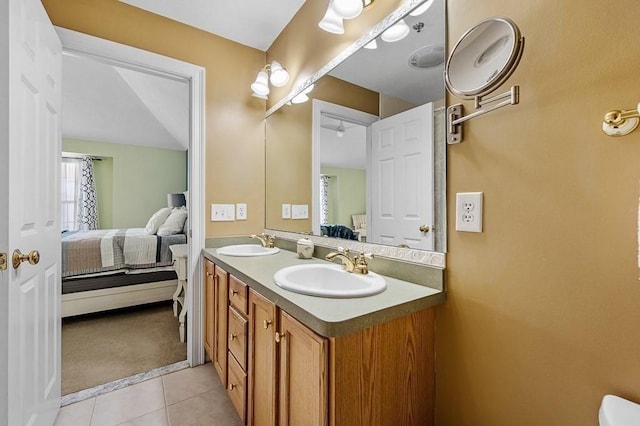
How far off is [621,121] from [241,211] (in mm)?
2004

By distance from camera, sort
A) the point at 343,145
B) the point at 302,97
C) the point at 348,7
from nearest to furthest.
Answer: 1. the point at 348,7
2. the point at 343,145
3. the point at 302,97

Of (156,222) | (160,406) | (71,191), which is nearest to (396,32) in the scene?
(160,406)

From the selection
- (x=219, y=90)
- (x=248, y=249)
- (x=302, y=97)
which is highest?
(x=219, y=90)

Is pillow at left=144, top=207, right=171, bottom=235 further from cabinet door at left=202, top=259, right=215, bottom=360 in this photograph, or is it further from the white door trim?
cabinet door at left=202, top=259, right=215, bottom=360

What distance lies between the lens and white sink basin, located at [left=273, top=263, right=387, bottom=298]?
93 cm

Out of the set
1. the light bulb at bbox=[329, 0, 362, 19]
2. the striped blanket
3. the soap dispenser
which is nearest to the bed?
the striped blanket

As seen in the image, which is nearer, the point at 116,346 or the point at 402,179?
the point at 402,179

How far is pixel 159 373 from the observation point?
1875mm

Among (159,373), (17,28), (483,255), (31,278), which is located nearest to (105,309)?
(159,373)

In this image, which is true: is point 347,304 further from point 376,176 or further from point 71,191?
point 71,191

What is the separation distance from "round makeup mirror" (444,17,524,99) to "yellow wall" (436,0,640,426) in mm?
34

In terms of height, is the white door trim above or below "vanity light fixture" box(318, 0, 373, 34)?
below

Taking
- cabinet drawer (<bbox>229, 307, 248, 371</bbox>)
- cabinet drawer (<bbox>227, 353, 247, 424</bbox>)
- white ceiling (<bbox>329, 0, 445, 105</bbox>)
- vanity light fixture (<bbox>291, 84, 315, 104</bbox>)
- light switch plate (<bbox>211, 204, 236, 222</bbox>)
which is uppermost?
vanity light fixture (<bbox>291, 84, 315, 104</bbox>)

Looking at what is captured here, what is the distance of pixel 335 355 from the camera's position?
748mm
